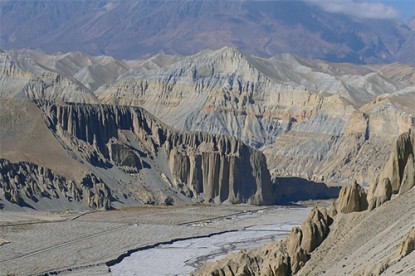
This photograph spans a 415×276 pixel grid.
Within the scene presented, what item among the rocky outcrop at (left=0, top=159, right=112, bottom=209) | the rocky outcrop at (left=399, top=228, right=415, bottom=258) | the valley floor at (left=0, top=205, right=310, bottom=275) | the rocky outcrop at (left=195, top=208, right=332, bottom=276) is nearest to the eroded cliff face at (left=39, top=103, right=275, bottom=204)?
the rocky outcrop at (left=0, top=159, right=112, bottom=209)

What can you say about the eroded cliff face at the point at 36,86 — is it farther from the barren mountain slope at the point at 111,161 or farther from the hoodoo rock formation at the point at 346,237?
the hoodoo rock formation at the point at 346,237

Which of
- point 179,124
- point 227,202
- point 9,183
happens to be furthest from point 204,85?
point 9,183

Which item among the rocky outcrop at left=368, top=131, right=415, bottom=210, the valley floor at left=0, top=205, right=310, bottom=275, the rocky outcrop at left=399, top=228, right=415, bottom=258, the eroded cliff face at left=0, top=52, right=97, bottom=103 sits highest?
the eroded cliff face at left=0, top=52, right=97, bottom=103

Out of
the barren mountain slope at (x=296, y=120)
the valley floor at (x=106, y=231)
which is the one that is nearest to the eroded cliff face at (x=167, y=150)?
the valley floor at (x=106, y=231)

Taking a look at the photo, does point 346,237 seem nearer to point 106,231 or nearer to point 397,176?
point 397,176

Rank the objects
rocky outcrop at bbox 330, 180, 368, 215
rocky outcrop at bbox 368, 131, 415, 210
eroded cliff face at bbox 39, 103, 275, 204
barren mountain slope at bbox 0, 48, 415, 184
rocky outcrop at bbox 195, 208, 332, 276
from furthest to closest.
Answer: barren mountain slope at bbox 0, 48, 415, 184, eroded cliff face at bbox 39, 103, 275, 204, rocky outcrop at bbox 330, 180, 368, 215, rocky outcrop at bbox 368, 131, 415, 210, rocky outcrop at bbox 195, 208, 332, 276

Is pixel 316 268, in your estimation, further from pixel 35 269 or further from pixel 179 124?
pixel 179 124

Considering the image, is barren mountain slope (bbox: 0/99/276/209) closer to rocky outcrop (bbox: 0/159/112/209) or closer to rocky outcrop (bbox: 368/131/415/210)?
rocky outcrop (bbox: 0/159/112/209)

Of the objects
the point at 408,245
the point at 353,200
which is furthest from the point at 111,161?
the point at 408,245
